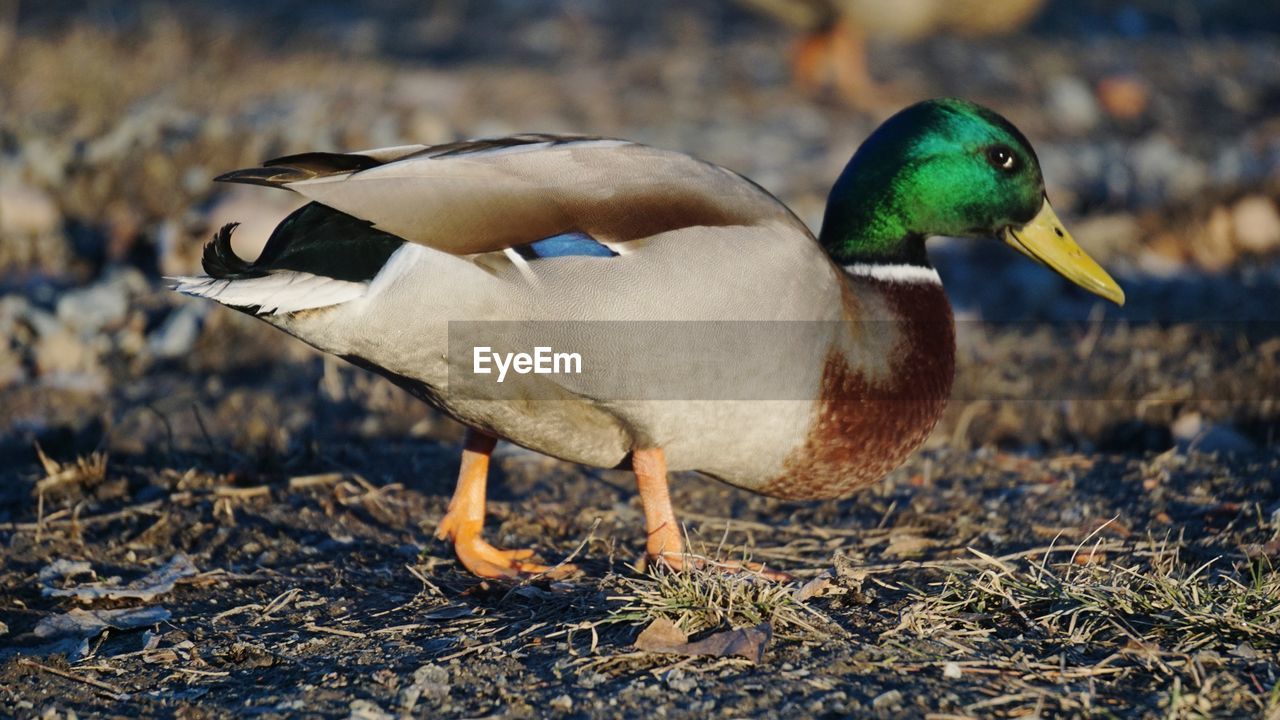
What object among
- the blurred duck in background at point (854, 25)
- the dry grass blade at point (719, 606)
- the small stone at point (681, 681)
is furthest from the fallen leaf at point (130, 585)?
the blurred duck in background at point (854, 25)

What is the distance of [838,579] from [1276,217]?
405cm

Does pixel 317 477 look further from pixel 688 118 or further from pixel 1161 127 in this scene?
pixel 1161 127

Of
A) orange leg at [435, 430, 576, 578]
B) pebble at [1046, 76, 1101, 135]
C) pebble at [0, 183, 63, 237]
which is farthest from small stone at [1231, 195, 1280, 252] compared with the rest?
pebble at [0, 183, 63, 237]

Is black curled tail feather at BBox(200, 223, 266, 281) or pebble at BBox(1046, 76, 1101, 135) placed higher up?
pebble at BBox(1046, 76, 1101, 135)

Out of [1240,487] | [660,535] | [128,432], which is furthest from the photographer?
[128,432]

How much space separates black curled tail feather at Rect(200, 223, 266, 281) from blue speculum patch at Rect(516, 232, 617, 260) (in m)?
0.55

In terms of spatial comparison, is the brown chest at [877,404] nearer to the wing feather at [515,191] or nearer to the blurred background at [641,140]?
the wing feather at [515,191]

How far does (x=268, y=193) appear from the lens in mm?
6234

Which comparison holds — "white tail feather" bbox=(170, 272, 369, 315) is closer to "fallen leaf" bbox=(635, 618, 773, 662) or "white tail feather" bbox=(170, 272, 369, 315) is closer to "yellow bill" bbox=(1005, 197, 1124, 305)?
"fallen leaf" bbox=(635, 618, 773, 662)

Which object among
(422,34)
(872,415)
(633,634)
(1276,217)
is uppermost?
(422,34)

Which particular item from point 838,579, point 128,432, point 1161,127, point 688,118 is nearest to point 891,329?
point 838,579

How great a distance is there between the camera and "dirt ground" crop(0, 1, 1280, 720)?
261 cm

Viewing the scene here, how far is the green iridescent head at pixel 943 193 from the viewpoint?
3508 millimetres

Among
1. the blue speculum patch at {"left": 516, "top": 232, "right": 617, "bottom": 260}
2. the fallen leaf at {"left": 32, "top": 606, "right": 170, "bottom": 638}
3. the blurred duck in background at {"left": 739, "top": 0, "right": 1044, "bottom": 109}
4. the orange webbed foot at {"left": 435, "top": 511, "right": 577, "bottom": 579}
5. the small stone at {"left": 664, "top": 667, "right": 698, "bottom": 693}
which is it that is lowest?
the fallen leaf at {"left": 32, "top": 606, "right": 170, "bottom": 638}
